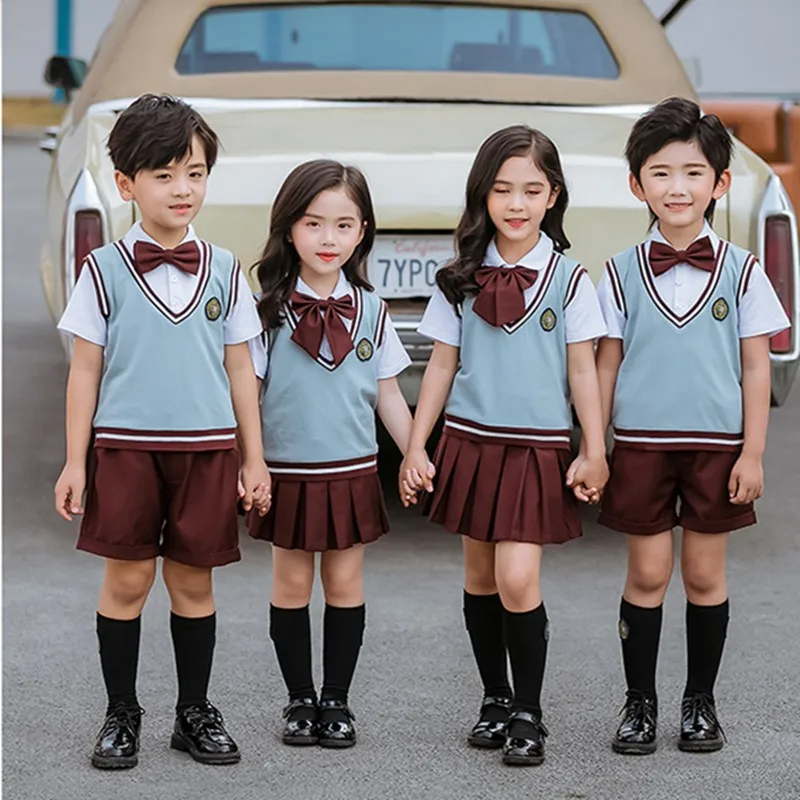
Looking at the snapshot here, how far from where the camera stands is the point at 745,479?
342 cm

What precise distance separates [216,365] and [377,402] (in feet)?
1.35

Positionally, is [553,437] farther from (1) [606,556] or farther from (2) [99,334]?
(1) [606,556]

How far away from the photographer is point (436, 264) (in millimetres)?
4809

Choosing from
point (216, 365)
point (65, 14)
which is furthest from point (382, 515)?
point (65, 14)

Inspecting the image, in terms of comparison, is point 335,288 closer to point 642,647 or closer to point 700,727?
point 642,647

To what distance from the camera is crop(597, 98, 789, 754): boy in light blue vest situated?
135 inches

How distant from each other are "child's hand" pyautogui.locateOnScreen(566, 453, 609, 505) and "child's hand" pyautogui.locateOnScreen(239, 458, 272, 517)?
24.4 inches

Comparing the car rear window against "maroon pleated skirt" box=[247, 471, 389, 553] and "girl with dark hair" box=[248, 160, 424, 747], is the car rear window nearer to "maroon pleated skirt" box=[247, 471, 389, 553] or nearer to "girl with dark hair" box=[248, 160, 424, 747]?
"girl with dark hair" box=[248, 160, 424, 747]

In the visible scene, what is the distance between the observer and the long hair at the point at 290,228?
350cm

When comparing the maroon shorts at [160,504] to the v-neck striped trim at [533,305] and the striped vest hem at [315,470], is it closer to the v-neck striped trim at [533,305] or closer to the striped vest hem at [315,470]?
the striped vest hem at [315,470]

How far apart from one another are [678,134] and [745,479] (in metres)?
0.71

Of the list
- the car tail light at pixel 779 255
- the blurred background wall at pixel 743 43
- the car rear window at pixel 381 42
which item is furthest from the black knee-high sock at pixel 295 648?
the blurred background wall at pixel 743 43

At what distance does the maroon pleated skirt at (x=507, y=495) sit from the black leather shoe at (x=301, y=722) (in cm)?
50

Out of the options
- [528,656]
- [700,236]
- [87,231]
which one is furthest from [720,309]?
[87,231]
